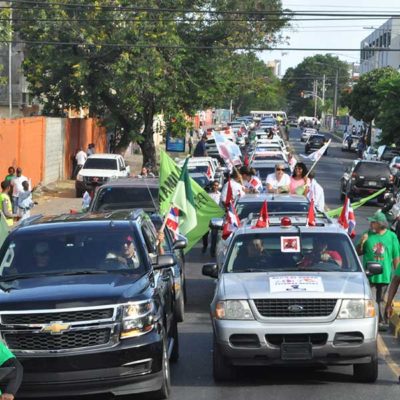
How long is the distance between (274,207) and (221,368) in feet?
19.3

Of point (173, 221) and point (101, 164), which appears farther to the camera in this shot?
point (101, 164)

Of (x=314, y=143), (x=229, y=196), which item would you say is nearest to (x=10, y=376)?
(x=229, y=196)

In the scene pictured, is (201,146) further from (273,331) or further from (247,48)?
(273,331)

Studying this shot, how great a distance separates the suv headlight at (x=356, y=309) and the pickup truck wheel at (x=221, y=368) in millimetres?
1248

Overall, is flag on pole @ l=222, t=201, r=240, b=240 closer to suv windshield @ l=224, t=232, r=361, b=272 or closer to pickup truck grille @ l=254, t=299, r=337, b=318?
suv windshield @ l=224, t=232, r=361, b=272

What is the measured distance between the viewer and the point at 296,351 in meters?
9.64

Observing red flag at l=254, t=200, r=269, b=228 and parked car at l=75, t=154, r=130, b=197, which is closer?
red flag at l=254, t=200, r=269, b=228

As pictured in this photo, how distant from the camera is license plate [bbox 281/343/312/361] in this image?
962cm

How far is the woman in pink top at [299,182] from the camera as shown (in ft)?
60.6

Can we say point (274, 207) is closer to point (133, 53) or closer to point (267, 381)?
point (267, 381)

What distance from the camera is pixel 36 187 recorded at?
1544 inches

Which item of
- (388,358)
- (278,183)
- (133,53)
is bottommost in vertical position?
(388,358)

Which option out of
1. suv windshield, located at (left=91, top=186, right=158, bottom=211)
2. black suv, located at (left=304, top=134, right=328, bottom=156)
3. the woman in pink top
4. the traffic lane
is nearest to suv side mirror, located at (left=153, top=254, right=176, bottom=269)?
suv windshield, located at (left=91, top=186, right=158, bottom=211)

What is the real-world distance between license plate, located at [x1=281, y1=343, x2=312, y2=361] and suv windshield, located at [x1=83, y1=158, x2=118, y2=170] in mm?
29301
